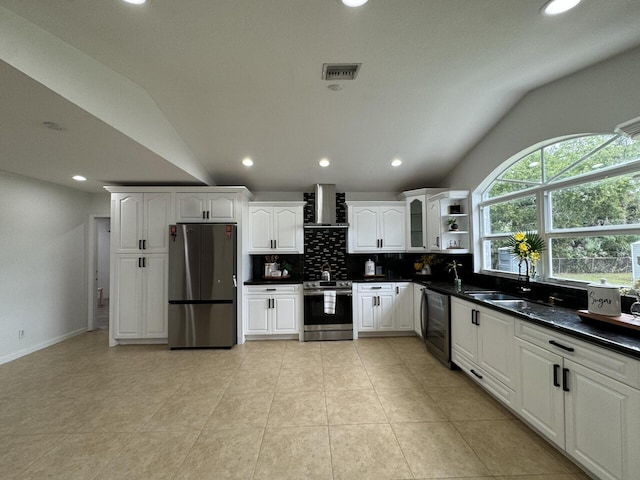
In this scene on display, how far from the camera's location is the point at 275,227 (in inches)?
177

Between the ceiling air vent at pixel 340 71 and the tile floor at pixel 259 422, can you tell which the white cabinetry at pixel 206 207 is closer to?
the tile floor at pixel 259 422

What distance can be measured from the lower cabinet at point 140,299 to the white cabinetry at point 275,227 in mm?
1328

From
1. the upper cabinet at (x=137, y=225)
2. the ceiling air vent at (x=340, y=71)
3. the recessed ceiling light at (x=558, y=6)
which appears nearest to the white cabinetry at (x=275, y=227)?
the upper cabinet at (x=137, y=225)

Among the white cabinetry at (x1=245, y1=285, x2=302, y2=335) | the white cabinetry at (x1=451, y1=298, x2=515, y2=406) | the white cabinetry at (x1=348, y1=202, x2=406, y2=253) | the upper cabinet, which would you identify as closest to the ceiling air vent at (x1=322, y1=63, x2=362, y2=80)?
the white cabinetry at (x1=348, y1=202, x2=406, y2=253)

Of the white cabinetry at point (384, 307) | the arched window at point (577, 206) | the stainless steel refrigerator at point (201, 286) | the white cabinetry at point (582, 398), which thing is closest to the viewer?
the white cabinetry at point (582, 398)

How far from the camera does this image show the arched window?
2.21m

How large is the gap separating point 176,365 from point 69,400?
3.22ft

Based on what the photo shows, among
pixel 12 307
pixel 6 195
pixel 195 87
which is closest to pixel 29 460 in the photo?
pixel 12 307

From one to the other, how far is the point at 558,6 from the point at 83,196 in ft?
20.8

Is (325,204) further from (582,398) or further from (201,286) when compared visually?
(582,398)

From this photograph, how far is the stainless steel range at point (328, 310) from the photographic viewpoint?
13.8 ft

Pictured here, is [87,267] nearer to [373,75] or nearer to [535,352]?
[373,75]

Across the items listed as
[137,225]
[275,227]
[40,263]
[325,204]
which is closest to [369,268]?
[325,204]

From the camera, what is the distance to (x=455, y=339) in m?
3.12
